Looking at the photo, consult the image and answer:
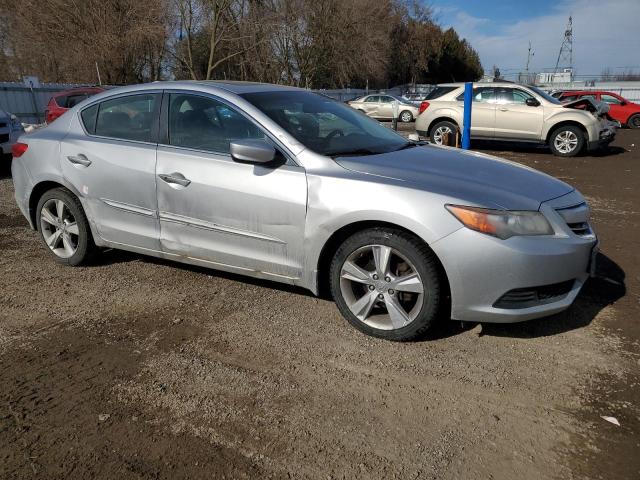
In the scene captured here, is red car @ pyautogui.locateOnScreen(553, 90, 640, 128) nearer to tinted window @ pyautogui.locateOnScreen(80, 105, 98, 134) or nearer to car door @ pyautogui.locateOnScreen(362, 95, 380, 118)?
car door @ pyautogui.locateOnScreen(362, 95, 380, 118)

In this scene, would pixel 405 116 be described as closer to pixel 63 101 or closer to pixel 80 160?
pixel 63 101

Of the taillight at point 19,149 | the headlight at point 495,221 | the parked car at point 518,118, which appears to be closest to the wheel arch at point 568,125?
the parked car at point 518,118

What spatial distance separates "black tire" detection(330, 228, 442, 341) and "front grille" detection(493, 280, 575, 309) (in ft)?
1.20

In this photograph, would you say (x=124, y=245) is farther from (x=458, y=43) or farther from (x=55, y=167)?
(x=458, y=43)

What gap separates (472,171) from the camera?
3484 millimetres

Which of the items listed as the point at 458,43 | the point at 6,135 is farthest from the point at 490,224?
the point at 458,43

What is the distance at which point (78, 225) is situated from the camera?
4.39 m

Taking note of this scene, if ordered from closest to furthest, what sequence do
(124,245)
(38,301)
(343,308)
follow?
(343,308) < (38,301) < (124,245)

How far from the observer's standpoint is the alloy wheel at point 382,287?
3148 millimetres

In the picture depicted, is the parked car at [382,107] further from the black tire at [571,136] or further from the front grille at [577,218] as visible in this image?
the front grille at [577,218]

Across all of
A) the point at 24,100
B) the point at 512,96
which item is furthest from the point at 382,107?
the point at 24,100

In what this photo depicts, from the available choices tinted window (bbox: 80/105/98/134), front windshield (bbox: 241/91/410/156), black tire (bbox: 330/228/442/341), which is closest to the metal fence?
tinted window (bbox: 80/105/98/134)

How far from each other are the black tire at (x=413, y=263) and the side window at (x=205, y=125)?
1000 mm

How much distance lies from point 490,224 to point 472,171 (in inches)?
26.0
